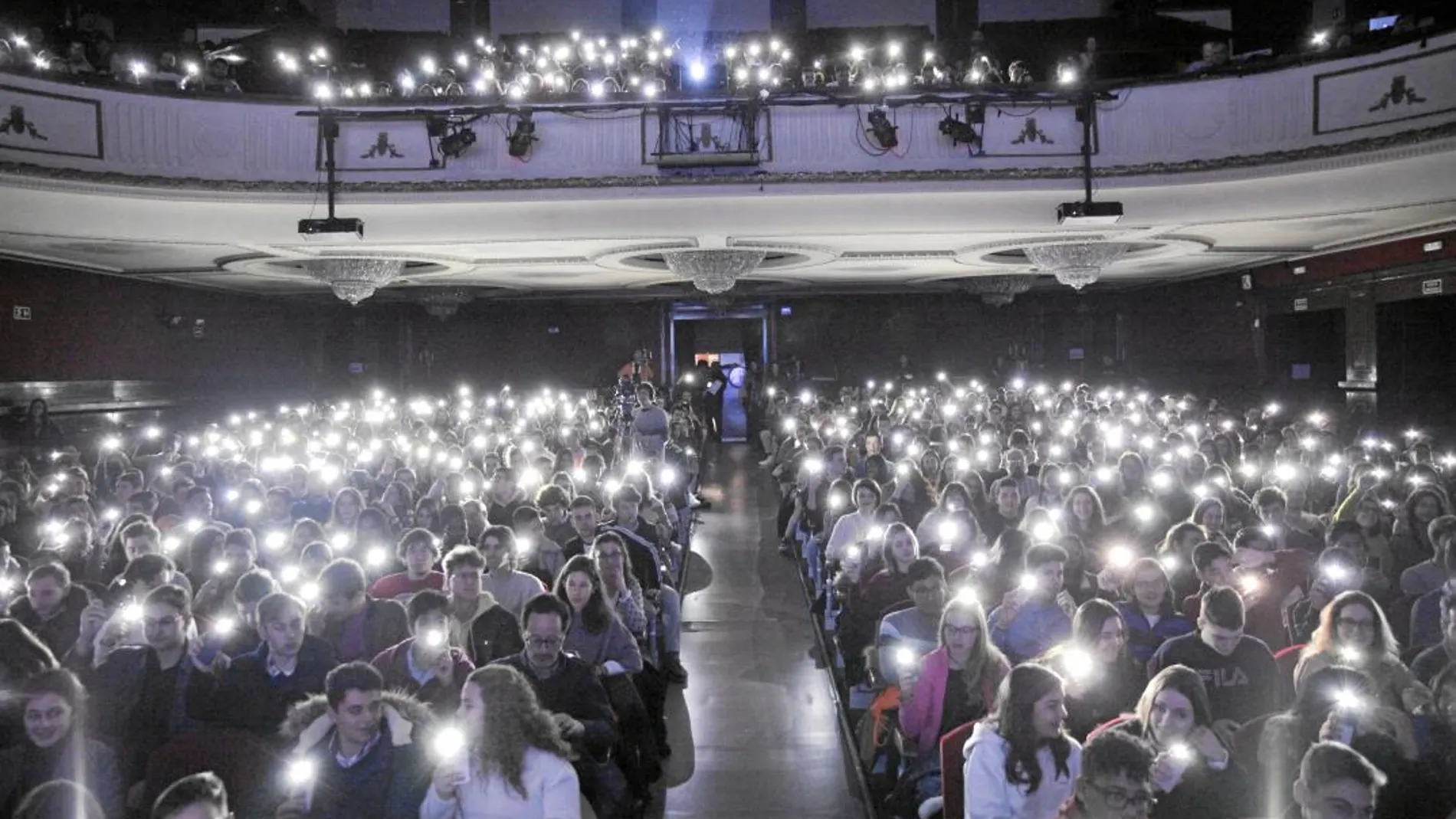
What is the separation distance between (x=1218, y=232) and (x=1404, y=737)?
1021cm

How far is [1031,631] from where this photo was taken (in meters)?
4.79

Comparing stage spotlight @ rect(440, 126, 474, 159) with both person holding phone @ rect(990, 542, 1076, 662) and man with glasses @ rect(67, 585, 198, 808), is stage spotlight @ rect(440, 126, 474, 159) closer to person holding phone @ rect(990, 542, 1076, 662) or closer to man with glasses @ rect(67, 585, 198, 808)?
man with glasses @ rect(67, 585, 198, 808)

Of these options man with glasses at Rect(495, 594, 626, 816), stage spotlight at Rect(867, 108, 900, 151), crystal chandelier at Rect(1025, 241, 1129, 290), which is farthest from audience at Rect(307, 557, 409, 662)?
crystal chandelier at Rect(1025, 241, 1129, 290)

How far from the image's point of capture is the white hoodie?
3.20 metres

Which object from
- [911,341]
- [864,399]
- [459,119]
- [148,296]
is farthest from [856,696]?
[911,341]

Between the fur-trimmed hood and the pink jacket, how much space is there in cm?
195

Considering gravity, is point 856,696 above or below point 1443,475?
below

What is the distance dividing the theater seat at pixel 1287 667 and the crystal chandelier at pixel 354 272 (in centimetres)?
1179

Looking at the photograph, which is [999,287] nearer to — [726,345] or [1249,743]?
[726,345]

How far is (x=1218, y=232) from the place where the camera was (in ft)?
40.6

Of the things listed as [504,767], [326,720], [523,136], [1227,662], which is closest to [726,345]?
[523,136]

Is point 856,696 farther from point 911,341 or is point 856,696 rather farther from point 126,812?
point 911,341

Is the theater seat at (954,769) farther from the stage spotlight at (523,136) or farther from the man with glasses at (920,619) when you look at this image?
the stage spotlight at (523,136)

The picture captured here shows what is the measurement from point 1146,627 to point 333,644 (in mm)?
3855
